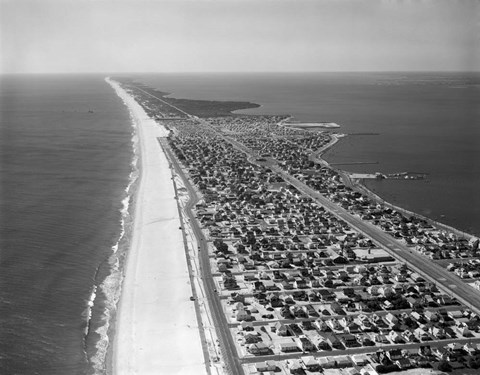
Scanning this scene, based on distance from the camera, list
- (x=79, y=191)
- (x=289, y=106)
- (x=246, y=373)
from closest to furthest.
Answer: (x=246, y=373), (x=79, y=191), (x=289, y=106)

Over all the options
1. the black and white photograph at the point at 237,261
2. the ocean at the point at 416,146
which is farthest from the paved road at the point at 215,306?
the ocean at the point at 416,146

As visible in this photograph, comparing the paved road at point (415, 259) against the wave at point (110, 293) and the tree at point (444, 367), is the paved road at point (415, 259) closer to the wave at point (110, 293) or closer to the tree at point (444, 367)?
the tree at point (444, 367)

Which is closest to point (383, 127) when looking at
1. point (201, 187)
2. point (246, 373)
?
point (201, 187)

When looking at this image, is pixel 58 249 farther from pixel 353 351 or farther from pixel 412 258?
pixel 412 258

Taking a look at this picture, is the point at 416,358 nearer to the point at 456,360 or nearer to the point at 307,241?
the point at 456,360

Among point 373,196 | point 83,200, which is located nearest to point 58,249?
point 83,200

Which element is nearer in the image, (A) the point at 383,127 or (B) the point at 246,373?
(B) the point at 246,373

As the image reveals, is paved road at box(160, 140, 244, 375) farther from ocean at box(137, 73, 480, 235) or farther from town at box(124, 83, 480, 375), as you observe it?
ocean at box(137, 73, 480, 235)
